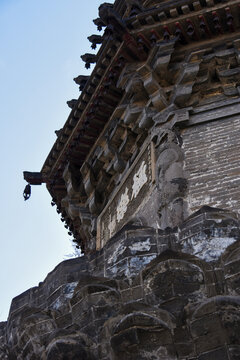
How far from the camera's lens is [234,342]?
5539 millimetres

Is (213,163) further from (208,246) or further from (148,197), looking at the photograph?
(208,246)

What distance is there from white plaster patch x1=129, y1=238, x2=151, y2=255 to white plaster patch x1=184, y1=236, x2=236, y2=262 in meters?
0.42

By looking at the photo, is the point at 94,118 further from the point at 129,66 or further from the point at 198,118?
the point at 198,118

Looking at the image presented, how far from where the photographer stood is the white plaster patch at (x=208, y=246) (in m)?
6.65

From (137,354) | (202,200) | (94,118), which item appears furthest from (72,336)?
(94,118)

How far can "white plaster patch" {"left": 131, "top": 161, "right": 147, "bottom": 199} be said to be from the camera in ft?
34.6

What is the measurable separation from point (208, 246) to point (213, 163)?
2882 millimetres

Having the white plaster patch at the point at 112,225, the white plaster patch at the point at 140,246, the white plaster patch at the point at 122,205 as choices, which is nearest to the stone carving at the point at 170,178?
the white plaster patch at the point at 122,205

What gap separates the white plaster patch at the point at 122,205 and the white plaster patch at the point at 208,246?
3982mm

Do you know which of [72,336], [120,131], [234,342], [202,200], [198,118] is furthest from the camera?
[120,131]

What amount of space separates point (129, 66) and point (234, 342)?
6.90 meters

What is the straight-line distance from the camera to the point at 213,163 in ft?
31.2

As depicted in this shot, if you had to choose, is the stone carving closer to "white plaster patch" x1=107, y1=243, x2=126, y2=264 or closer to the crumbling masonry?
the crumbling masonry

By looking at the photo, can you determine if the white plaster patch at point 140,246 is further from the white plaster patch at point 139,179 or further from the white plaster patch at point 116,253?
the white plaster patch at point 139,179
